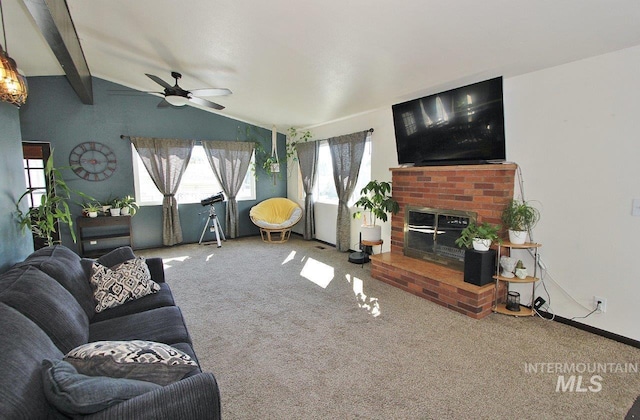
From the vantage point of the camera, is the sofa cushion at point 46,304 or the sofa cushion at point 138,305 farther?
the sofa cushion at point 138,305

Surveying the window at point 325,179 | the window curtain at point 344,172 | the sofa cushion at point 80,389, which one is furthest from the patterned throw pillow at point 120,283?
the window at point 325,179

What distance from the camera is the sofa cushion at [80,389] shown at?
1.00 metres

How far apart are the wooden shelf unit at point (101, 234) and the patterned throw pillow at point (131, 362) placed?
14.9ft

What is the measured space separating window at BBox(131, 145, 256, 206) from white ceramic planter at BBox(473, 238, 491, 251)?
497cm

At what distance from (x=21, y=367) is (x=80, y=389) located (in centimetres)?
26

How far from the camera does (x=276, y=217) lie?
6738mm

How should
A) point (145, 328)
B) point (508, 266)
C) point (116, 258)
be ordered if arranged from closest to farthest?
point (145, 328)
point (116, 258)
point (508, 266)

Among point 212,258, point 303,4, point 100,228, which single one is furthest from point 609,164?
point 100,228

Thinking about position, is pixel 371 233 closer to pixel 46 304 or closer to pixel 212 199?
pixel 212 199

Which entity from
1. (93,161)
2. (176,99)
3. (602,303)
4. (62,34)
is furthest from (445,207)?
(93,161)

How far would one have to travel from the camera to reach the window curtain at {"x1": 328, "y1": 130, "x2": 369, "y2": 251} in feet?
16.3

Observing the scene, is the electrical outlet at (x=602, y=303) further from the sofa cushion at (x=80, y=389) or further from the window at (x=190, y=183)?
the window at (x=190, y=183)

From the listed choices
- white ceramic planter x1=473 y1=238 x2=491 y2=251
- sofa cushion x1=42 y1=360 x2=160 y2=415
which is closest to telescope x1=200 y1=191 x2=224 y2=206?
white ceramic planter x1=473 y1=238 x2=491 y2=251

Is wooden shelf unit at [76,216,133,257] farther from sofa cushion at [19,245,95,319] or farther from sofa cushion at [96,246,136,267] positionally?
sofa cushion at [19,245,95,319]
